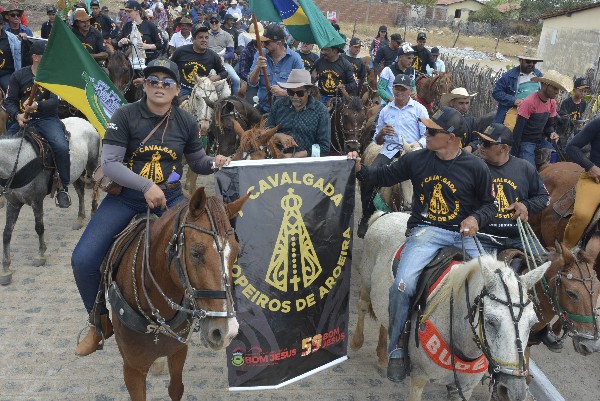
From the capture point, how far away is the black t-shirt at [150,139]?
428cm

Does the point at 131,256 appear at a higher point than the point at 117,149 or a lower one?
lower

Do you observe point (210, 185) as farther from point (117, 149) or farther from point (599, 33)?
point (599, 33)

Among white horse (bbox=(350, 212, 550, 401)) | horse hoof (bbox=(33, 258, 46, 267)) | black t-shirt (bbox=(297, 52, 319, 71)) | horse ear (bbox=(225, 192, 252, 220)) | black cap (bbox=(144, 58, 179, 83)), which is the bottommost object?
horse hoof (bbox=(33, 258, 46, 267))

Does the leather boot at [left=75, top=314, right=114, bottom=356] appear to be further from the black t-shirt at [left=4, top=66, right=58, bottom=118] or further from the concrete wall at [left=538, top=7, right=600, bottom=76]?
the concrete wall at [left=538, top=7, right=600, bottom=76]

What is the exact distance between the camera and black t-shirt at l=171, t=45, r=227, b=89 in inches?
424

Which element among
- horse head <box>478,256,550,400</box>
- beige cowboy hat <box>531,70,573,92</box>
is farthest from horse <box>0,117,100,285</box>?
beige cowboy hat <box>531,70,573,92</box>

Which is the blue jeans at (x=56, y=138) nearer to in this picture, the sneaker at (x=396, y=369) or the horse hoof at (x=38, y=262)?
the horse hoof at (x=38, y=262)

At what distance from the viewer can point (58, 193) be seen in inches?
321

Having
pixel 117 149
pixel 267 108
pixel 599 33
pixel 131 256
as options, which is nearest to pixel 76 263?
pixel 131 256

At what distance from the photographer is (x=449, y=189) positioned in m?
4.71

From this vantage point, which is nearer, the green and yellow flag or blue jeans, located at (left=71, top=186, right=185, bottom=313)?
blue jeans, located at (left=71, top=186, right=185, bottom=313)

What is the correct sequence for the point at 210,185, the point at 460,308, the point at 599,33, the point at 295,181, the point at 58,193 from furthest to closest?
the point at 599,33 → the point at 210,185 → the point at 58,193 → the point at 295,181 → the point at 460,308

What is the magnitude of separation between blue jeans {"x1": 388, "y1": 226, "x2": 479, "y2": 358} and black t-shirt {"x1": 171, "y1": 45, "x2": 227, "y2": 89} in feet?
23.7

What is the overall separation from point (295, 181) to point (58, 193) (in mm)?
5060
